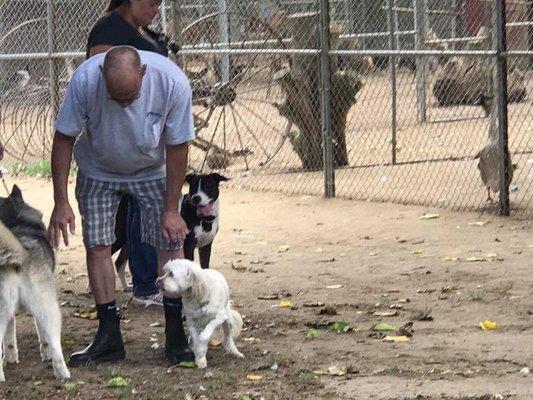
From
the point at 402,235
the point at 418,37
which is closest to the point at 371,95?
the point at 418,37

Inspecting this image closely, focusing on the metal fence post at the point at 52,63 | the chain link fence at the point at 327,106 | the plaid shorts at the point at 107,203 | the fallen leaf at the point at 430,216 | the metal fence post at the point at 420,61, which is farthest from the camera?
the metal fence post at the point at 420,61

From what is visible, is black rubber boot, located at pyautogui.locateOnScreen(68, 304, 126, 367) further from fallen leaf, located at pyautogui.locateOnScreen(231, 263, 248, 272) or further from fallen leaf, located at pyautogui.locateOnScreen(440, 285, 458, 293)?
fallen leaf, located at pyautogui.locateOnScreen(231, 263, 248, 272)

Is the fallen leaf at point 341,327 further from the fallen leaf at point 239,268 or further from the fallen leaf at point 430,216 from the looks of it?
the fallen leaf at point 430,216

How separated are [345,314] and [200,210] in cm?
109

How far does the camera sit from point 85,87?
18.7 feet

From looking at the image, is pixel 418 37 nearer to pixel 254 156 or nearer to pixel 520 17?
pixel 254 156

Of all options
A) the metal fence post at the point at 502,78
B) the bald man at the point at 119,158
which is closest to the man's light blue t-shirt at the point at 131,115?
the bald man at the point at 119,158

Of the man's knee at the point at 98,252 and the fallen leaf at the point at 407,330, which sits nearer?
the man's knee at the point at 98,252

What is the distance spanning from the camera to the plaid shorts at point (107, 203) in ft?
19.5

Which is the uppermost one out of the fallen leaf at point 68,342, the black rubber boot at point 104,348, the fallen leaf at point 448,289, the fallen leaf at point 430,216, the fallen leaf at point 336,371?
the black rubber boot at point 104,348

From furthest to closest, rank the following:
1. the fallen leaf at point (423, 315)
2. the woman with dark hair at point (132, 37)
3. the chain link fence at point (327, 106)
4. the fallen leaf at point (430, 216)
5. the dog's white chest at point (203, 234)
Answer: the chain link fence at point (327, 106) → the fallen leaf at point (430, 216) → the dog's white chest at point (203, 234) → the fallen leaf at point (423, 315) → the woman with dark hair at point (132, 37)

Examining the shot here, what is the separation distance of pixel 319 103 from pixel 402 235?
10.1 ft

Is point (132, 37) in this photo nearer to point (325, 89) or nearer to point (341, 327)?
point (341, 327)

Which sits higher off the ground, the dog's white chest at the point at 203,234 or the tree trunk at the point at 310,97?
the tree trunk at the point at 310,97
